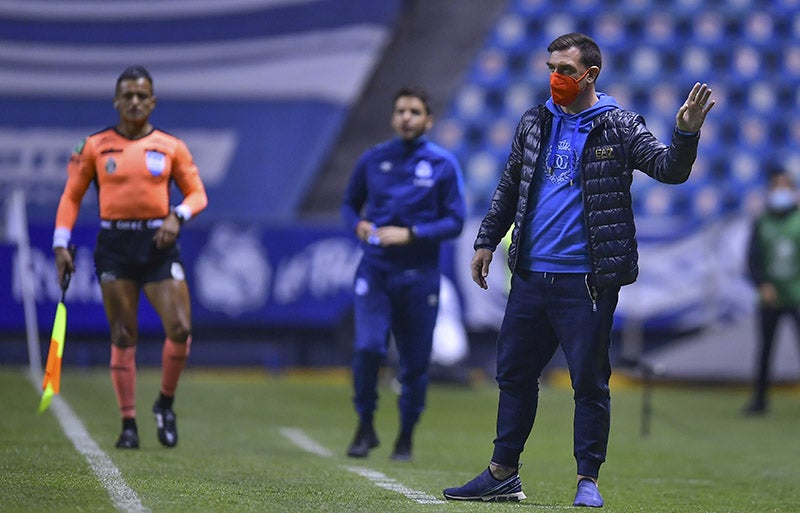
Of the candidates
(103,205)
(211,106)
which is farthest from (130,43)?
(103,205)

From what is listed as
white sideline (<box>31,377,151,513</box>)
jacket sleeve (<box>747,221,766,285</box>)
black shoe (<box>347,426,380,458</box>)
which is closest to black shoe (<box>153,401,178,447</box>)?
white sideline (<box>31,377,151,513</box>)

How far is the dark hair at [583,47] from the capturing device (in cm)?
628

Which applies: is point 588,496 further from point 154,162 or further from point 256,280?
point 256,280

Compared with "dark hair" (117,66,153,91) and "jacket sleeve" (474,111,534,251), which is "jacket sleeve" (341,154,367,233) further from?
"jacket sleeve" (474,111,534,251)

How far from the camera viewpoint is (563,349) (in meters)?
6.33

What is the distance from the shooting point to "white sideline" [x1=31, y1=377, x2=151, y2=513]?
223 inches

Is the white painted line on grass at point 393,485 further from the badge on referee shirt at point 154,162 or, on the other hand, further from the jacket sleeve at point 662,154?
the badge on referee shirt at point 154,162

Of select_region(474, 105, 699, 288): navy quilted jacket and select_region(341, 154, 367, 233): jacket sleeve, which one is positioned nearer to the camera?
select_region(474, 105, 699, 288): navy quilted jacket

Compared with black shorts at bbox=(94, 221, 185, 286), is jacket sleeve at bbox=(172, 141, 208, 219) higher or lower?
higher

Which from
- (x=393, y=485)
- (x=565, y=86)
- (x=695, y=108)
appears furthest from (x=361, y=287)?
(x=695, y=108)

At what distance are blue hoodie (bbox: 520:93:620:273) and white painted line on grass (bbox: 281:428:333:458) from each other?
9.50ft

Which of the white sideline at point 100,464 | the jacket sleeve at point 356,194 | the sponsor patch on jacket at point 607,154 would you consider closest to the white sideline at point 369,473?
the white sideline at point 100,464

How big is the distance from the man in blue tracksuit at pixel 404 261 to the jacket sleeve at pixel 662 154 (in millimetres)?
2643

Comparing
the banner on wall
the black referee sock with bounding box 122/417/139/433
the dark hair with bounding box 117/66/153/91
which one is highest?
the dark hair with bounding box 117/66/153/91
